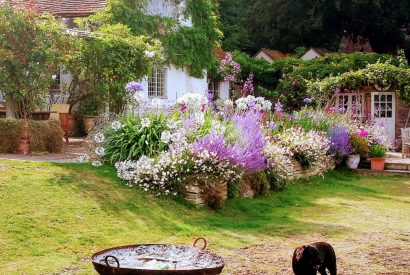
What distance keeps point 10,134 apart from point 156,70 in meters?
10.9

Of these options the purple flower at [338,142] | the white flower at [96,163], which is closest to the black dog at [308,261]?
the white flower at [96,163]

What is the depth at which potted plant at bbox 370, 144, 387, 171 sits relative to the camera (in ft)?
56.9

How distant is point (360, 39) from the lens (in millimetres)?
34625

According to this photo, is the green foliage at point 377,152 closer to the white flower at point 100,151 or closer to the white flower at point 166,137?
the white flower at point 166,137

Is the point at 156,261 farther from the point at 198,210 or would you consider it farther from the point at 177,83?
the point at 177,83

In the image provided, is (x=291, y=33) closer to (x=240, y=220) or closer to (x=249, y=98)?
(x=249, y=98)

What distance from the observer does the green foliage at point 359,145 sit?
17578mm

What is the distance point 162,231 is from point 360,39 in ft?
93.4

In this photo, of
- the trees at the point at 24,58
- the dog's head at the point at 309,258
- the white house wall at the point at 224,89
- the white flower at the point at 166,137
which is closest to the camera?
the dog's head at the point at 309,258

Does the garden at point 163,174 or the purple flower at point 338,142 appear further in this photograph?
the purple flower at point 338,142

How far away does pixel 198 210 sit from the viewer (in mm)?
9852

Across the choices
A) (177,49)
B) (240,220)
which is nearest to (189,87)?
(177,49)

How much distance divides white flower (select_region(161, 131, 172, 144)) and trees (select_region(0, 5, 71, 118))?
14.7ft

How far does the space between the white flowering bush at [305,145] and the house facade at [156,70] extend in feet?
20.5
